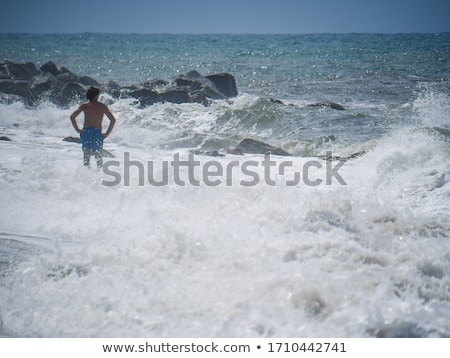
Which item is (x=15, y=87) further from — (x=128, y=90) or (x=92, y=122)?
(x=92, y=122)

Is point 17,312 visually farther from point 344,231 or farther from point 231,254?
point 344,231

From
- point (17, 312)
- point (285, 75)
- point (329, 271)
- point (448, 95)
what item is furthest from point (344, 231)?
point (285, 75)

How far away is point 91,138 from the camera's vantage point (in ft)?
23.2

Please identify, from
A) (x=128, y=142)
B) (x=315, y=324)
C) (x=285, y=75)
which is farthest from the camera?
(x=285, y=75)

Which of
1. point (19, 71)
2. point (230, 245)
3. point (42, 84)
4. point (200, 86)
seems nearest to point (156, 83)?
point (200, 86)

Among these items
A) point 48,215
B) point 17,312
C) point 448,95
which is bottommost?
point 17,312

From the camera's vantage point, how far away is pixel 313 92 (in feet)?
60.5

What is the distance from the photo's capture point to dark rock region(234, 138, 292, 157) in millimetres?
9227

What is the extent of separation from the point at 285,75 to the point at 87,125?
726 inches

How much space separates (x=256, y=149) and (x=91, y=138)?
3576mm

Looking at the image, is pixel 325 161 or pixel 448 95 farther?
pixel 448 95

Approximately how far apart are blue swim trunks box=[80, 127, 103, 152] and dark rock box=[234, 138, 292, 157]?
3017 millimetres

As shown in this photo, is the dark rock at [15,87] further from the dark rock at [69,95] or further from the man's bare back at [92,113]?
the man's bare back at [92,113]

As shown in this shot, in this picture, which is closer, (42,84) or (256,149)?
(256,149)
